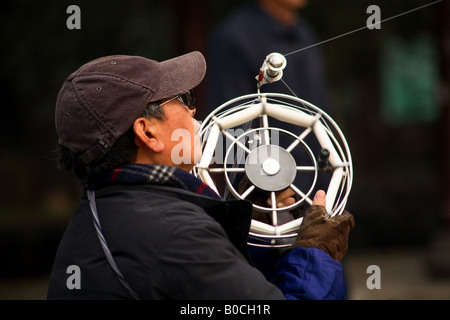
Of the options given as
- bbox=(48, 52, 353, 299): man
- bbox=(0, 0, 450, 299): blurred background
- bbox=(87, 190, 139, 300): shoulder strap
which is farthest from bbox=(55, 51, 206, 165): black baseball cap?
bbox=(0, 0, 450, 299): blurred background

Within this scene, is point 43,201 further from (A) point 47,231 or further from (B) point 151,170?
(B) point 151,170

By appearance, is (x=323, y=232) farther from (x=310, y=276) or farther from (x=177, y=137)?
(x=177, y=137)

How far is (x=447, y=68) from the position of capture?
Answer: 7.15m

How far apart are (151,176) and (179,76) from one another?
0.33 metres

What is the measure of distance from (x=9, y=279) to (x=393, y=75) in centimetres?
653

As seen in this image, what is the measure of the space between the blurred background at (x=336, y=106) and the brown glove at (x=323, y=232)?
401 centimetres

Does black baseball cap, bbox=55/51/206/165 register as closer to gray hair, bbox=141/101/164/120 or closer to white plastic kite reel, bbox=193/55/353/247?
gray hair, bbox=141/101/164/120

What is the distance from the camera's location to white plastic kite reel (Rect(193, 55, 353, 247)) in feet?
6.91

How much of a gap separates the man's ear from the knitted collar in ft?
0.21

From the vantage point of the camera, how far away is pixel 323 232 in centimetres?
201

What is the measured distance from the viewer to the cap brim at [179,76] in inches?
80.0

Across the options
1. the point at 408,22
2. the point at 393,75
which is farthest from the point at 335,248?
the point at 393,75

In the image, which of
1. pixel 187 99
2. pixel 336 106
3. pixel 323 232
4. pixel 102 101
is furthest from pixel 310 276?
pixel 336 106

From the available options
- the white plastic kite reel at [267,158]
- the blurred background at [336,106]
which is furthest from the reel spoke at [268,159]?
the blurred background at [336,106]
